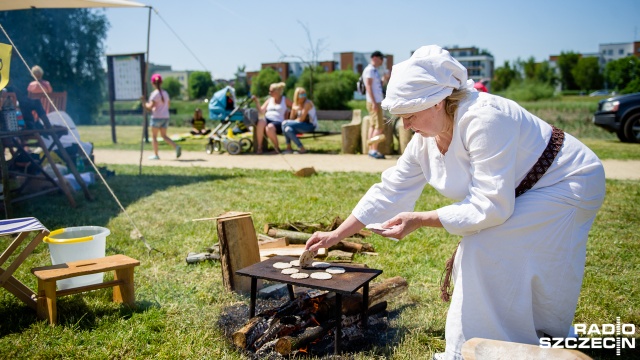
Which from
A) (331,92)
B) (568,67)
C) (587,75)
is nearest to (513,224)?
(331,92)

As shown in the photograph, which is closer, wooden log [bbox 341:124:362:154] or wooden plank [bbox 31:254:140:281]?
wooden plank [bbox 31:254:140:281]

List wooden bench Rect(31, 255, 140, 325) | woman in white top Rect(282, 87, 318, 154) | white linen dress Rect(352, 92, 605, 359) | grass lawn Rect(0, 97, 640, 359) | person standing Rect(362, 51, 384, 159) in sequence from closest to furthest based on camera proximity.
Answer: white linen dress Rect(352, 92, 605, 359) < grass lawn Rect(0, 97, 640, 359) < wooden bench Rect(31, 255, 140, 325) < person standing Rect(362, 51, 384, 159) < woman in white top Rect(282, 87, 318, 154)

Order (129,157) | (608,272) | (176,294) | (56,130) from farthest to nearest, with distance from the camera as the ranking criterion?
(129,157) < (56,130) < (608,272) < (176,294)

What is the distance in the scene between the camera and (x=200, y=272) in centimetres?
451

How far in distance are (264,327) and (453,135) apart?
1577mm

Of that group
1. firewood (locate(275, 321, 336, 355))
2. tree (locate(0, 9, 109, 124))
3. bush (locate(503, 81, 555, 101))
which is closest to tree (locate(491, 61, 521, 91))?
bush (locate(503, 81, 555, 101))

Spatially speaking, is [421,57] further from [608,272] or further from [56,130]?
[56,130]

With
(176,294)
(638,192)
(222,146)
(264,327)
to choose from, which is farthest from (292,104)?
(264,327)

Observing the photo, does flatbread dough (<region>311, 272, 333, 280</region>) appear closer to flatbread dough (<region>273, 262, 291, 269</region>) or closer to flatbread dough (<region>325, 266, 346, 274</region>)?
flatbread dough (<region>325, 266, 346, 274</region>)

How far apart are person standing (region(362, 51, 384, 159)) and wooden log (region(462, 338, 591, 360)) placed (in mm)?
8840

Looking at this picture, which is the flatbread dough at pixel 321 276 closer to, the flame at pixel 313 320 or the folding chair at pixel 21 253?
the flame at pixel 313 320

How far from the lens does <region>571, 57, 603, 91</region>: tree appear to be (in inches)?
2842

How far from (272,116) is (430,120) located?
10.1 m

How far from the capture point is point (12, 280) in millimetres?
3637
